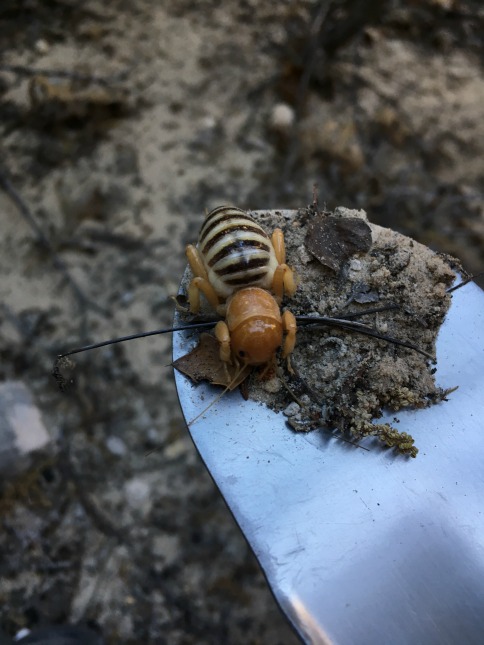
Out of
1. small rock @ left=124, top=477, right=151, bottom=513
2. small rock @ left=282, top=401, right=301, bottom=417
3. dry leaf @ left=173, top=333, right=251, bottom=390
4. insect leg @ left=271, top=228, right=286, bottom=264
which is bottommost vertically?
small rock @ left=124, top=477, right=151, bottom=513

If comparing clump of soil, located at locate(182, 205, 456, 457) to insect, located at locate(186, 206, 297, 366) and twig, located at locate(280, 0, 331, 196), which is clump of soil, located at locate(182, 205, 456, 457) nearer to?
insect, located at locate(186, 206, 297, 366)

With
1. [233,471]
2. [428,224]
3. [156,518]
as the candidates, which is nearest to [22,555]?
[156,518]

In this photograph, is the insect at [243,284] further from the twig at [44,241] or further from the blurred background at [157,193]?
the twig at [44,241]

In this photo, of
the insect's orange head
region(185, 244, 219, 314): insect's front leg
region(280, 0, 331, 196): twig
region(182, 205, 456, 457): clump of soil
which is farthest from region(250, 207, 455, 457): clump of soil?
region(280, 0, 331, 196): twig

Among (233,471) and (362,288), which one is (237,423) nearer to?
(233,471)

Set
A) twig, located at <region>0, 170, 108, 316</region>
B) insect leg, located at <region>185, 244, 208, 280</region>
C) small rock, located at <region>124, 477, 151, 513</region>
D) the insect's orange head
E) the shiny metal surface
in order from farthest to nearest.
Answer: twig, located at <region>0, 170, 108, 316</region>
small rock, located at <region>124, 477, 151, 513</region>
insect leg, located at <region>185, 244, 208, 280</region>
the insect's orange head
the shiny metal surface

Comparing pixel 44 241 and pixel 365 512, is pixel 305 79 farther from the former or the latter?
pixel 365 512
